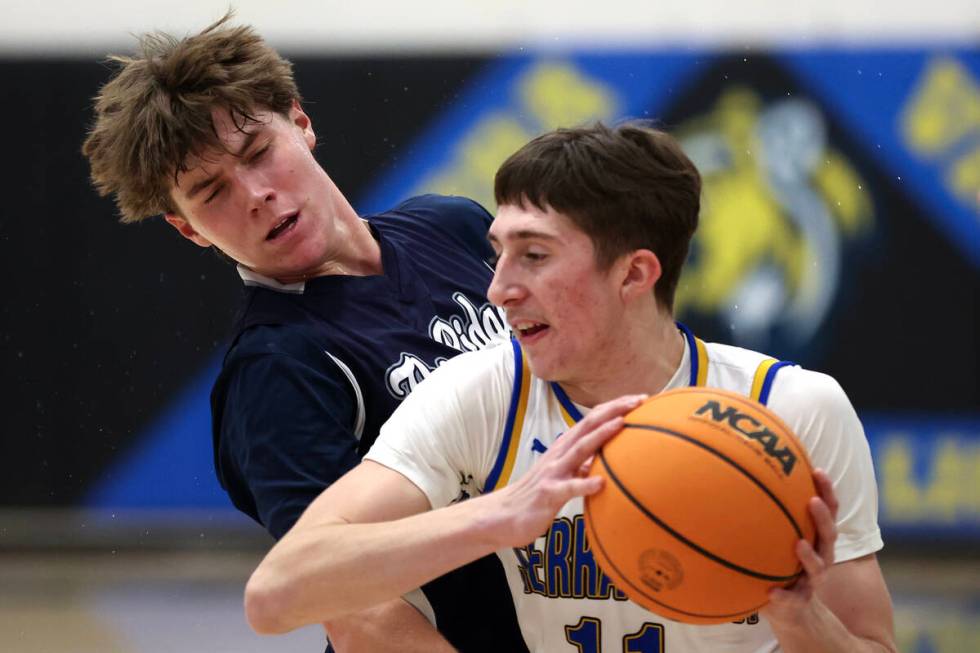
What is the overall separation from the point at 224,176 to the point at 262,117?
194mm

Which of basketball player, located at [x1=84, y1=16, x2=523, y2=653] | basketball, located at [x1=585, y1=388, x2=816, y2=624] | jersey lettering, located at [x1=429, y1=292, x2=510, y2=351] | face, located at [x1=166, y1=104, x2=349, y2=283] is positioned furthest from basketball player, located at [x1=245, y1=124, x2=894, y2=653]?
face, located at [x1=166, y1=104, x2=349, y2=283]

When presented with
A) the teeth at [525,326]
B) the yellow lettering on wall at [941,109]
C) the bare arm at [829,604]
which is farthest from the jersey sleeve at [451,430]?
the yellow lettering on wall at [941,109]

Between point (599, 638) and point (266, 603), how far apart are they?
0.66 metres

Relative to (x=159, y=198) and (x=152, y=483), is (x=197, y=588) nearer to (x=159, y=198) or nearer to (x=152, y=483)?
(x=152, y=483)

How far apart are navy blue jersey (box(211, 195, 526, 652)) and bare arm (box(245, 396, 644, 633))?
1.03 ft

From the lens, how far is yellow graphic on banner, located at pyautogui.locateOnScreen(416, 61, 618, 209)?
22.4ft

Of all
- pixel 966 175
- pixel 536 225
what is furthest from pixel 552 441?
pixel 966 175

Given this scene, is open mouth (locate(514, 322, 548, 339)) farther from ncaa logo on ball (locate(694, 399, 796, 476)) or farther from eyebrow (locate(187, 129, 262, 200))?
eyebrow (locate(187, 129, 262, 200))

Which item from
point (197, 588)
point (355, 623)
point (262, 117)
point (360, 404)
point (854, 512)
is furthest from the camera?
point (197, 588)

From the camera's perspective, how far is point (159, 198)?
3.16 m

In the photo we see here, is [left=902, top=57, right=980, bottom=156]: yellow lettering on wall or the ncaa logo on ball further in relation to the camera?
[left=902, top=57, right=980, bottom=156]: yellow lettering on wall

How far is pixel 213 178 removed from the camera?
3049 millimetres

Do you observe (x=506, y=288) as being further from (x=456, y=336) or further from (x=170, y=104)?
(x=170, y=104)

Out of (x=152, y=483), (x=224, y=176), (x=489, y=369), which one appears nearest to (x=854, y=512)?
(x=489, y=369)
